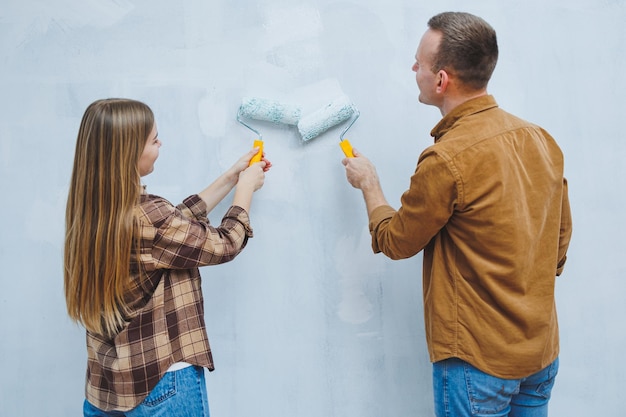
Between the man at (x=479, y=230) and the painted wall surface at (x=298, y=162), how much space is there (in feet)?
1.13

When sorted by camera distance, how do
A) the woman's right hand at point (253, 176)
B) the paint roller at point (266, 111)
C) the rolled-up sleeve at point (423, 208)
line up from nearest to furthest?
the rolled-up sleeve at point (423, 208) → the woman's right hand at point (253, 176) → the paint roller at point (266, 111)

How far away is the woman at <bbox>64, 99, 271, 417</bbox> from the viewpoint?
1053 mm

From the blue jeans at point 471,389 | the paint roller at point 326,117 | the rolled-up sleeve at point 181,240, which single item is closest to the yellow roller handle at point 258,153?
the paint roller at point 326,117

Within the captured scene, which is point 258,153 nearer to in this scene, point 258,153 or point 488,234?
point 258,153

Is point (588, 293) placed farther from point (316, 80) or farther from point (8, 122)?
point (8, 122)

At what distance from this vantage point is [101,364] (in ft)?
3.67

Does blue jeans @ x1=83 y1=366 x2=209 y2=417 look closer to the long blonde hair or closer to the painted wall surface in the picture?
the long blonde hair

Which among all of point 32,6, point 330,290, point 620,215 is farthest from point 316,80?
point 620,215

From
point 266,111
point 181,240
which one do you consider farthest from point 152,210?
point 266,111

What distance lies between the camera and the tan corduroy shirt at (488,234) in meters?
1.04

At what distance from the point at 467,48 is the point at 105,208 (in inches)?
29.6

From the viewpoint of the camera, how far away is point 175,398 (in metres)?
1.09

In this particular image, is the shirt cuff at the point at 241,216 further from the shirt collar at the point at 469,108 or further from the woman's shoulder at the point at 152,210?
the shirt collar at the point at 469,108

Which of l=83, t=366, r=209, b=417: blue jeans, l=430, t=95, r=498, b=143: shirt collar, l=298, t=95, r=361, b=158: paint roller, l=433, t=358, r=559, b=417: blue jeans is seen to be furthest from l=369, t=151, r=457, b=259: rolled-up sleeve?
l=83, t=366, r=209, b=417: blue jeans
